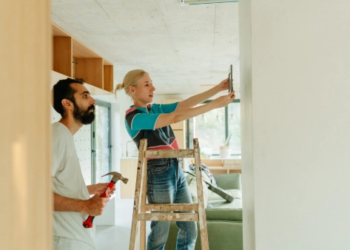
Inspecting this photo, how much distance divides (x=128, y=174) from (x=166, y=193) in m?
5.16

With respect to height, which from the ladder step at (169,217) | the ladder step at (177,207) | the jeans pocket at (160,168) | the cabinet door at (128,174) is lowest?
the cabinet door at (128,174)

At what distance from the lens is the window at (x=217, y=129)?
27.1ft

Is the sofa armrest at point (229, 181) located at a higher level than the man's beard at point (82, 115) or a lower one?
lower

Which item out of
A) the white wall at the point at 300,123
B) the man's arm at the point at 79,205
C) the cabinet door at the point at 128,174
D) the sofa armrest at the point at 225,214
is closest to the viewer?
the white wall at the point at 300,123

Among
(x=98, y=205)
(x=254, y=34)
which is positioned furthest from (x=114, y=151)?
(x=254, y=34)

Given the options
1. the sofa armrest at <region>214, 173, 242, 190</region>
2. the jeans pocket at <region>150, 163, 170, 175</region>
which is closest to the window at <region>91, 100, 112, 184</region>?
the sofa armrest at <region>214, 173, 242, 190</region>

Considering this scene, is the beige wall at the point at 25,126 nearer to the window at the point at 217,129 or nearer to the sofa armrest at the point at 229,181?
the sofa armrest at the point at 229,181

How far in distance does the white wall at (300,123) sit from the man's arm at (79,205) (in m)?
0.69

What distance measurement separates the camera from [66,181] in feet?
4.62

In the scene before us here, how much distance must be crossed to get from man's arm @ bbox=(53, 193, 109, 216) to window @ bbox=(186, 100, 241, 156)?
6.79 meters

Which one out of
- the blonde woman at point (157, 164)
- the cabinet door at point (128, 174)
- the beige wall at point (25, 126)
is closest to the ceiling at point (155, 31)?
the blonde woman at point (157, 164)

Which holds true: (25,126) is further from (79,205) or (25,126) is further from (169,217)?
(169,217)

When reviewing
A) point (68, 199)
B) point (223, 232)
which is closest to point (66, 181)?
point (68, 199)

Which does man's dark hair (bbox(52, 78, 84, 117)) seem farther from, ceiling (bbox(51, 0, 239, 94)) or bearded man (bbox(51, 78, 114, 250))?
ceiling (bbox(51, 0, 239, 94))
